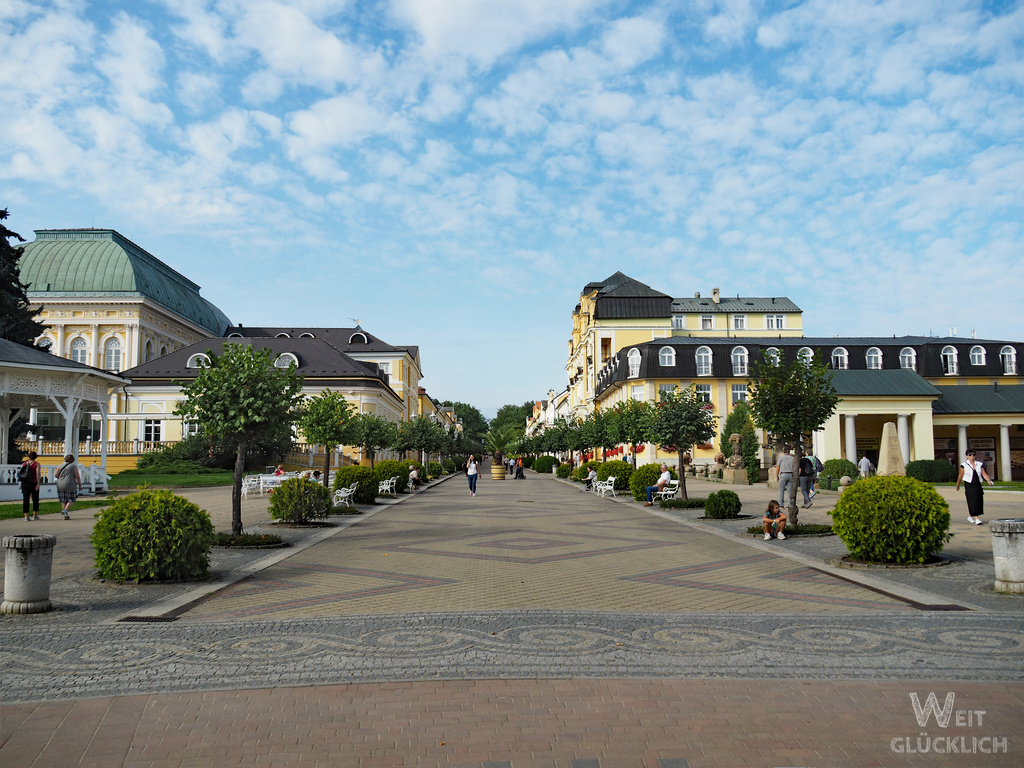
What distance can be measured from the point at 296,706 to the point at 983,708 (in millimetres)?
4519

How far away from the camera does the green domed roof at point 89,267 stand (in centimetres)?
6600

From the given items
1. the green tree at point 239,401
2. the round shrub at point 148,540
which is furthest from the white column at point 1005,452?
the round shrub at point 148,540

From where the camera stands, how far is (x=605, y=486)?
98.1ft

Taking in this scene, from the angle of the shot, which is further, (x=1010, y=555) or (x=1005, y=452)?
(x=1005, y=452)

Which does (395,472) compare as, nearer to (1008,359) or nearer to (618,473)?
(618,473)

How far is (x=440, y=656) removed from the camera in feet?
20.0

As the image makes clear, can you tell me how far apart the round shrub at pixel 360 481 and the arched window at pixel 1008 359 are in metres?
51.2

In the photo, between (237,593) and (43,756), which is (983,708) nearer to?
(43,756)

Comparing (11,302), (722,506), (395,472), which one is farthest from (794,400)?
(11,302)

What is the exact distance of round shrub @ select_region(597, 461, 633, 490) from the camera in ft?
102

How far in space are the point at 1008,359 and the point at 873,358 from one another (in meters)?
9.23

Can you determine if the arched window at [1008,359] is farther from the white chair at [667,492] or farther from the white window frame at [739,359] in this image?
the white chair at [667,492]

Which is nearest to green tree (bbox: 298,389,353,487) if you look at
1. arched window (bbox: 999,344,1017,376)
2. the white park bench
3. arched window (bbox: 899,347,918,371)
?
the white park bench

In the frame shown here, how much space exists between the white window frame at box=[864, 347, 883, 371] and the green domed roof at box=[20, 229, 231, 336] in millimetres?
60964
